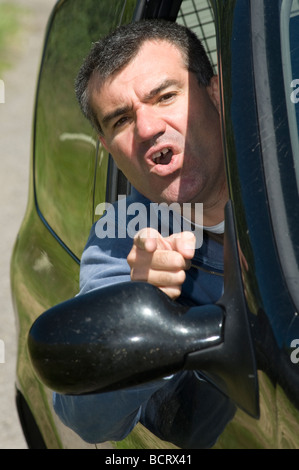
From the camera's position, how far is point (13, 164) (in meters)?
5.30

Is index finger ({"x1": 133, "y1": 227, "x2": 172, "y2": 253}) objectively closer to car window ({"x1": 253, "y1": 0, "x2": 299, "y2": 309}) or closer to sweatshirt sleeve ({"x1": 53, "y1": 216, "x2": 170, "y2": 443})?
sweatshirt sleeve ({"x1": 53, "y1": 216, "x2": 170, "y2": 443})

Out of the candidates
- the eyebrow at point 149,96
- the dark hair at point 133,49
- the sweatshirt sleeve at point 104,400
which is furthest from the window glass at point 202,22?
the sweatshirt sleeve at point 104,400

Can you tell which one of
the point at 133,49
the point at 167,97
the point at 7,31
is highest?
the point at 7,31

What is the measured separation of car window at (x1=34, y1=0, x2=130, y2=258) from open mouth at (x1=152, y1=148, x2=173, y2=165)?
1.16 feet

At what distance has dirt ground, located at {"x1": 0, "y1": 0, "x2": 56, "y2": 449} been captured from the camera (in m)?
3.37

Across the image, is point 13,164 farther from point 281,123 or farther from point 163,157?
point 281,123

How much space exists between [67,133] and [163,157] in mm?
712

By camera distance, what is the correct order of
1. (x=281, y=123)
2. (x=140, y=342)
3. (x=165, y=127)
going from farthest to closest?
(x=165, y=127), (x=281, y=123), (x=140, y=342)

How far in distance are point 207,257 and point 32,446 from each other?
42.7 inches

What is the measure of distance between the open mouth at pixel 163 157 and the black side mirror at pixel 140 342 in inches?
21.0

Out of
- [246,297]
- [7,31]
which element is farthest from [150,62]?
[7,31]

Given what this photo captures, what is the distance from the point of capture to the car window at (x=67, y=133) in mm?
2287

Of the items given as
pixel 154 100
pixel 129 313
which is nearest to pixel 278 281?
pixel 129 313

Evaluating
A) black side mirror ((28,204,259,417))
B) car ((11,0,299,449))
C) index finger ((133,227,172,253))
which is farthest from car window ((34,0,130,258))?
black side mirror ((28,204,259,417))
